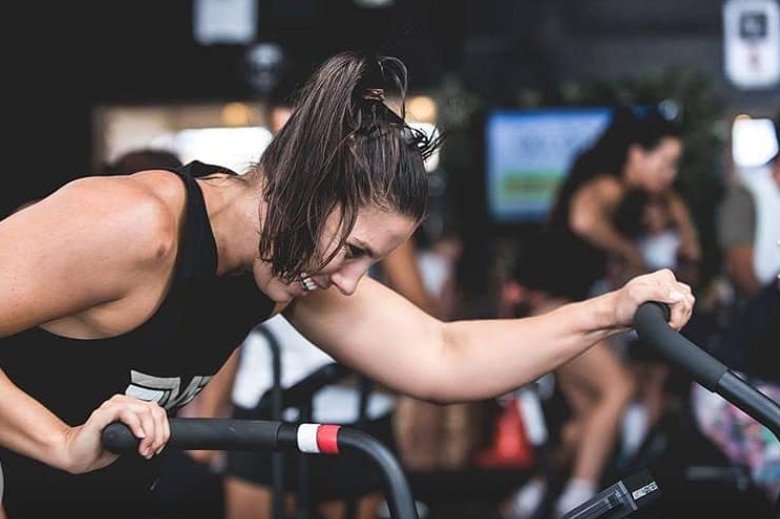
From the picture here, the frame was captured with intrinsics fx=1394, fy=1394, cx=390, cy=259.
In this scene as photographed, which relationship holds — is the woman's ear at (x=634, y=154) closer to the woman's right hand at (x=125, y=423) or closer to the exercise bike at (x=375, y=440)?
the exercise bike at (x=375, y=440)

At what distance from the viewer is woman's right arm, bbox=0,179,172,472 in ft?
6.64

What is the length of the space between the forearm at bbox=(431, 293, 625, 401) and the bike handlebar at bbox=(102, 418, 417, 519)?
29.5 inches

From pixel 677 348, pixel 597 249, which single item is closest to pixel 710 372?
pixel 677 348

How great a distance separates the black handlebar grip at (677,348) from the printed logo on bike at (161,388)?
77cm


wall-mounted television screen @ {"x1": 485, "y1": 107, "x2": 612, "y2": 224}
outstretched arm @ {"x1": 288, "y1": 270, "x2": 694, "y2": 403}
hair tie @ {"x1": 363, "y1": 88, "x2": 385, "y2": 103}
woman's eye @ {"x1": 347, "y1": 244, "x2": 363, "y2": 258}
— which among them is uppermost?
hair tie @ {"x1": 363, "y1": 88, "x2": 385, "y2": 103}

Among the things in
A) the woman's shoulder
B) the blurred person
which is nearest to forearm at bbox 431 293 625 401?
the woman's shoulder

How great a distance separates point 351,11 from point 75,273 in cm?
1064

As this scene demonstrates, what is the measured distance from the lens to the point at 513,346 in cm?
259

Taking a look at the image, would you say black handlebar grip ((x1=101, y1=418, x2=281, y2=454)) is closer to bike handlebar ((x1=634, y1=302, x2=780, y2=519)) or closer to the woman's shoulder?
the woman's shoulder

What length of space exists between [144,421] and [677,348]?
2.56ft

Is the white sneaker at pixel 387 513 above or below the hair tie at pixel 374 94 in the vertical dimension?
below

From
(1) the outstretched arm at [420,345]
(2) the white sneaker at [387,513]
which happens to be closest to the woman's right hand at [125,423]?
(1) the outstretched arm at [420,345]

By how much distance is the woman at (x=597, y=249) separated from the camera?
6160 millimetres

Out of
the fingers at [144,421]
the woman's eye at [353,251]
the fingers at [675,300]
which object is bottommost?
the fingers at [144,421]
